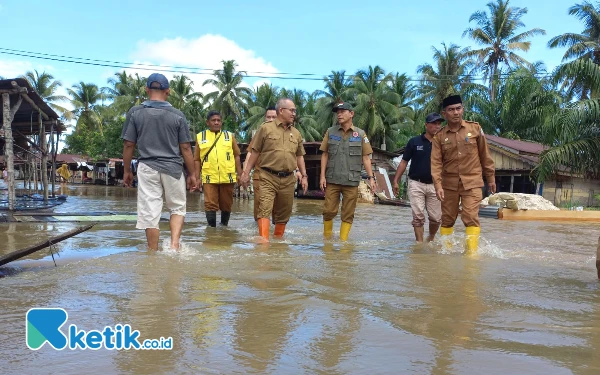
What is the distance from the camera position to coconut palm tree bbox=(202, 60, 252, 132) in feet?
140

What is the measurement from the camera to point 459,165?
530 centimetres

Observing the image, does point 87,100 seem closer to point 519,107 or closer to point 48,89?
point 48,89

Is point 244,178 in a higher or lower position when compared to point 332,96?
lower

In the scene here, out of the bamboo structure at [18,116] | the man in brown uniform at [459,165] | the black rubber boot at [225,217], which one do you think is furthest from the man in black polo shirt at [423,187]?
the bamboo structure at [18,116]

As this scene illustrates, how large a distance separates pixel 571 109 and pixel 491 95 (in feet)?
65.4

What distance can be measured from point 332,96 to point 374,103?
4180 mm

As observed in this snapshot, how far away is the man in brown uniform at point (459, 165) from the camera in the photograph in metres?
5.21

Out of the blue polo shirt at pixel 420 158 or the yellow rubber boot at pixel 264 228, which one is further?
the blue polo shirt at pixel 420 158

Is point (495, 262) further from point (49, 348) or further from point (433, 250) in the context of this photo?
point (49, 348)

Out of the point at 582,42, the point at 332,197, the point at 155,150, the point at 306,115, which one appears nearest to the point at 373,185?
the point at 332,197

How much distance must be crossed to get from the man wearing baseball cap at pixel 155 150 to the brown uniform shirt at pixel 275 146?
1.24 metres

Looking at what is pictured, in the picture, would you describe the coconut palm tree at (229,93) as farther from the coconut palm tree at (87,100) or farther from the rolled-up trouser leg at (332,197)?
the rolled-up trouser leg at (332,197)

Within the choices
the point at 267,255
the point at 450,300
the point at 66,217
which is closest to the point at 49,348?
the point at 450,300

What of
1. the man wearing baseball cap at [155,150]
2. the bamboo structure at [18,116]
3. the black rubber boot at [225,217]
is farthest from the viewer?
the bamboo structure at [18,116]
